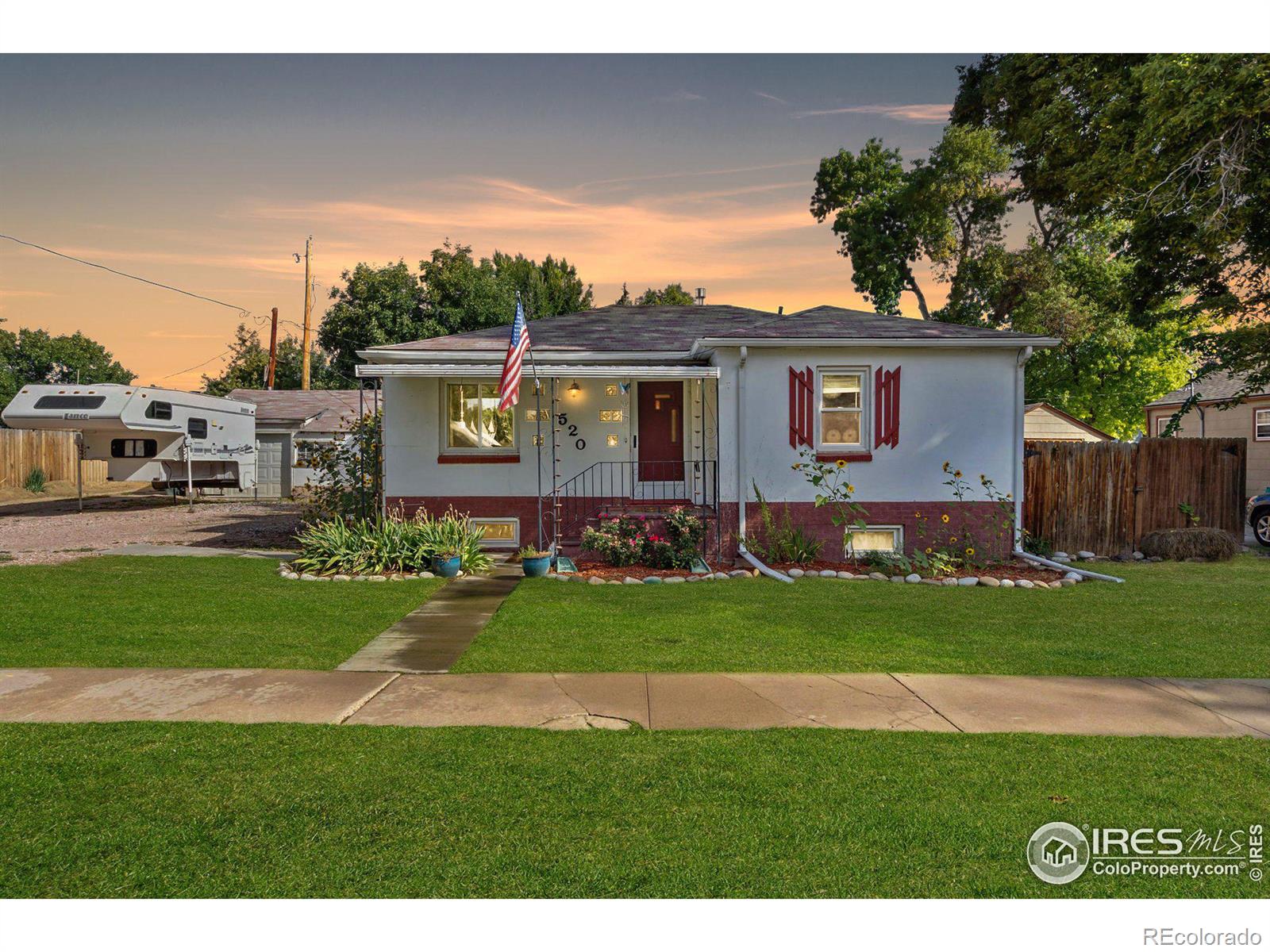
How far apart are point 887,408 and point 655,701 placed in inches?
333

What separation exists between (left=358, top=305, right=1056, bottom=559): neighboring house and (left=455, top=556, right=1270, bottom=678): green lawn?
92.4 inches

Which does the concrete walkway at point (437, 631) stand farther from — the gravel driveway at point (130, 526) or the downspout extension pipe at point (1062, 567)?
the downspout extension pipe at point (1062, 567)

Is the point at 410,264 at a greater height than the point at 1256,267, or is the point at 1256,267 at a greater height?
the point at 410,264

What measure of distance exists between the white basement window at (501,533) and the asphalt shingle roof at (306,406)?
13806 millimetres

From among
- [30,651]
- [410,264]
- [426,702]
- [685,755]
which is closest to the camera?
[685,755]

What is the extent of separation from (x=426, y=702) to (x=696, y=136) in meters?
10.4

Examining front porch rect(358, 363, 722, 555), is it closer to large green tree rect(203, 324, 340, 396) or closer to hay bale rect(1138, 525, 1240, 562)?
hay bale rect(1138, 525, 1240, 562)

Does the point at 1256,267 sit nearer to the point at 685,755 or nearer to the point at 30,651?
the point at 685,755

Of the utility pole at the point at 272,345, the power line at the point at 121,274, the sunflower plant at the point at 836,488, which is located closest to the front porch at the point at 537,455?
the sunflower plant at the point at 836,488

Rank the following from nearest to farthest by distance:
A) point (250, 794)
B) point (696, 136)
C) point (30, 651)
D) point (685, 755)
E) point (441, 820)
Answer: point (441, 820) < point (250, 794) < point (685, 755) < point (30, 651) < point (696, 136)

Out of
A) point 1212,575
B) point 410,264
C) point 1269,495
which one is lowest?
point 1212,575

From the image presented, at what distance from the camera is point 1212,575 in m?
10.8

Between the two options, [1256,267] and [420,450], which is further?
[1256,267]
